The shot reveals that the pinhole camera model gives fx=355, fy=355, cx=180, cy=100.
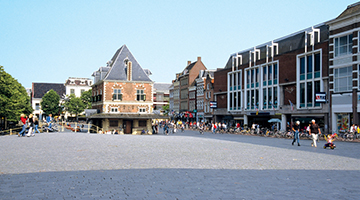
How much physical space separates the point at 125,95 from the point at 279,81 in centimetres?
2379

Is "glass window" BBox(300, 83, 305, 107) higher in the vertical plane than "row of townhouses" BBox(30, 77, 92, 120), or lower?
lower

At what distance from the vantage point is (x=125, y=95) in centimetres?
5672

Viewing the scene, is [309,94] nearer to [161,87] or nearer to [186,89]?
[186,89]

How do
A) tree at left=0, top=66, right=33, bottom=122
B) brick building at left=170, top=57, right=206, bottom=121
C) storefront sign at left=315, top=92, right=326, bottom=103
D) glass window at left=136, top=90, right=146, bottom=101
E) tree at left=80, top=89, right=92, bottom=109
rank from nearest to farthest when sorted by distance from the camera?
storefront sign at left=315, top=92, right=326, bottom=103, tree at left=0, top=66, right=33, bottom=122, glass window at left=136, top=90, right=146, bottom=101, brick building at left=170, top=57, right=206, bottom=121, tree at left=80, top=89, right=92, bottom=109

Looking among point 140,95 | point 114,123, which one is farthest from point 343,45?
point 114,123

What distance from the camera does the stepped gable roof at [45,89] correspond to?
12257 centimetres

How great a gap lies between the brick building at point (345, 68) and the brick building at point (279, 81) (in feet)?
Result: 5.62

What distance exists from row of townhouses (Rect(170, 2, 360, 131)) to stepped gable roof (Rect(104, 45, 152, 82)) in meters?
16.8

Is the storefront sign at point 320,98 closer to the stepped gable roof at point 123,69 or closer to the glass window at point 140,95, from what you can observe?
the glass window at point 140,95

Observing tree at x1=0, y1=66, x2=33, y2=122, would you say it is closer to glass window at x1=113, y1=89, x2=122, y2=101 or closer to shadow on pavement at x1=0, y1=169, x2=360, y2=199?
glass window at x1=113, y1=89, x2=122, y2=101

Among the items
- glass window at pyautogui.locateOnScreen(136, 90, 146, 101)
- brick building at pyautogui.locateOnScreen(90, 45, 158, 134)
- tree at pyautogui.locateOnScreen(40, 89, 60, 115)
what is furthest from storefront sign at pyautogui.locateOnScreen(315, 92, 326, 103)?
tree at pyautogui.locateOnScreen(40, 89, 60, 115)

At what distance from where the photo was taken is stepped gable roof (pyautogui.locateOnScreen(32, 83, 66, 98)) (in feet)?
402

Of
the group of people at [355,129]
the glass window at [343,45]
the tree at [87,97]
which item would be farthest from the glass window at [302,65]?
the tree at [87,97]

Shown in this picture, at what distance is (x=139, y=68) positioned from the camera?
192ft
